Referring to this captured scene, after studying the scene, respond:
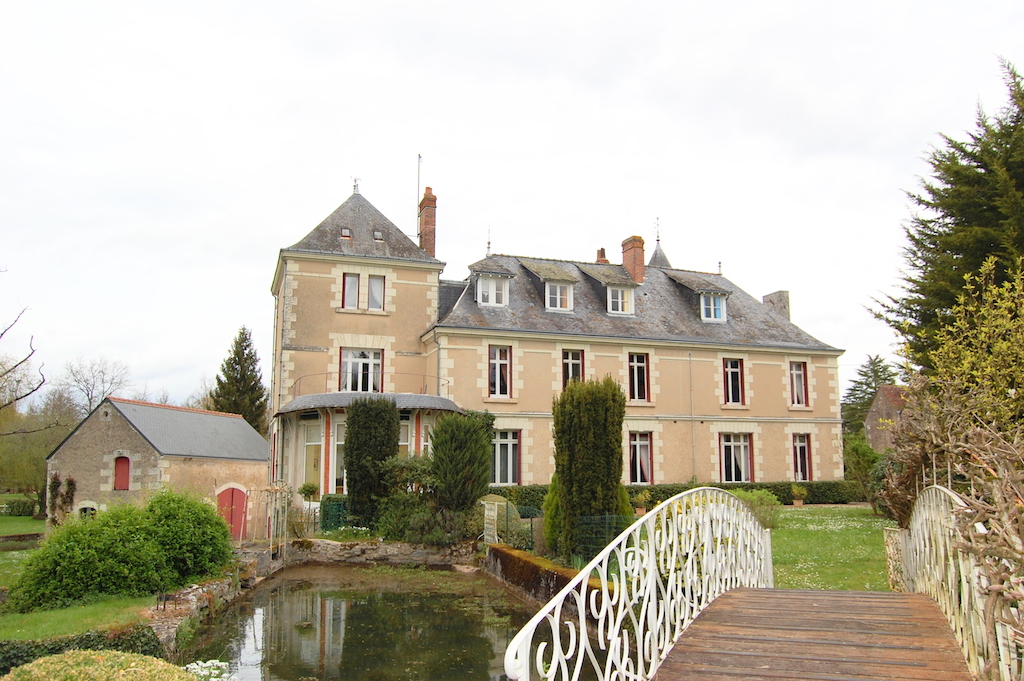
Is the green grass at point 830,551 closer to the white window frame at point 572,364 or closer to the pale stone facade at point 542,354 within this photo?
the pale stone facade at point 542,354

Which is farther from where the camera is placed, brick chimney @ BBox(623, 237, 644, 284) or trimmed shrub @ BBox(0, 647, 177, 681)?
brick chimney @ BBox(623, 237, 644, 284)

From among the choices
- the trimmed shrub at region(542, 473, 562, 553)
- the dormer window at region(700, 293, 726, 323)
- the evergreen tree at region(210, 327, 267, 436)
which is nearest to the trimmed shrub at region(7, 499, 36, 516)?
the evergreen tree at region(210, 327, 267, 436)

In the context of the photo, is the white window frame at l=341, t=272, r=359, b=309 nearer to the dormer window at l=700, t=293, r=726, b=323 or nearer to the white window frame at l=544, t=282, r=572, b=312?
the white window frame at l=544, t=282, r=572, b=312

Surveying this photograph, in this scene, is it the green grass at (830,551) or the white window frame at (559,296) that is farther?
the white window frame at (559,296)

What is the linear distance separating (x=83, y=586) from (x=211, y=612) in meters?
1.93

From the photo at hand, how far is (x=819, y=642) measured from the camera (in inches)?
197

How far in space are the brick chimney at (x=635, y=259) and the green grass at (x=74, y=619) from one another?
19941 millimetres

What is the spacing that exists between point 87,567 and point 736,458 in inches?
797

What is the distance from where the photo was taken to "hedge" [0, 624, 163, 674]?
7.43 meters

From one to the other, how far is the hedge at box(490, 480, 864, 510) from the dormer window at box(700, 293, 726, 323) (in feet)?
19.0

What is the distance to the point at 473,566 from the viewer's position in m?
15.6

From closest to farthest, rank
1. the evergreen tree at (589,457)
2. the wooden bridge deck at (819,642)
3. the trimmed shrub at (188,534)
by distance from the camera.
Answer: the wooden bridge deck at (819,642) < the trimmed shrub at (188,534) < the evergreen tree at (589,457)

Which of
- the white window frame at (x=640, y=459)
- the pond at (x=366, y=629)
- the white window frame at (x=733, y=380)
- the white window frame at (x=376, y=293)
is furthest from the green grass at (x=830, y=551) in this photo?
the white window frame at (x=376, y=293)

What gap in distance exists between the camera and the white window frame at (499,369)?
74.6 feet
